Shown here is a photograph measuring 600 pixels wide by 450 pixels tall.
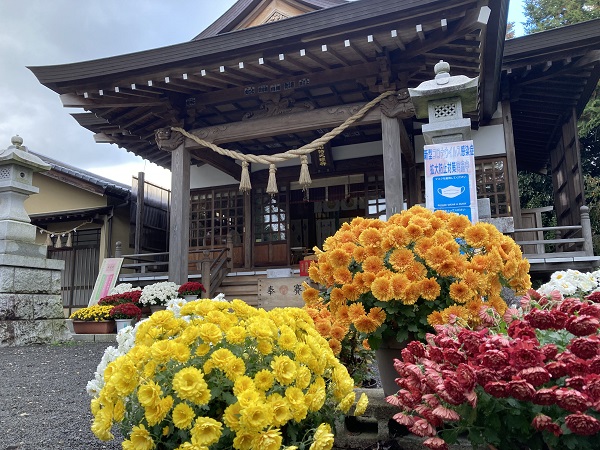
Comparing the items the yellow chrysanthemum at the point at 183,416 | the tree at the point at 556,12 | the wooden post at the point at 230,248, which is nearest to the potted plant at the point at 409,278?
the yellow chrysanthemum at the point at 183,416

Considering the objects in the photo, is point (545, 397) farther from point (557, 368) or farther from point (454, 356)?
point (454, 356)

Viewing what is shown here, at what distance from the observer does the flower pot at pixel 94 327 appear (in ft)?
22.4

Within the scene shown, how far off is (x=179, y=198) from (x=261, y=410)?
682 cm

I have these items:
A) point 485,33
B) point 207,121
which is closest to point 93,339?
point 207,121

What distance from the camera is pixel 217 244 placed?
1100cm

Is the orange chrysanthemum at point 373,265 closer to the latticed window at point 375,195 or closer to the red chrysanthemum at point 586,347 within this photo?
the red chrysanthemum at point 586,347

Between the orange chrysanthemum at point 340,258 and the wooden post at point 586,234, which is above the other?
the wooden post at point 586,234

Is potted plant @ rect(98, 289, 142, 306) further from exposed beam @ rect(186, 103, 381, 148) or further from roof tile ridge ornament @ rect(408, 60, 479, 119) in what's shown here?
roof tile ridge ornament @ rect(408, 60, 479, 119)

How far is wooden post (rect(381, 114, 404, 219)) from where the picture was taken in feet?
21.5

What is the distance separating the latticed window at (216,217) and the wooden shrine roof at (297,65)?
2.84 m

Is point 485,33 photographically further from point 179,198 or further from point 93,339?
point 93,339

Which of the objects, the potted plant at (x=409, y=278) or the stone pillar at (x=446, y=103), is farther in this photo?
the stone pillar at (x=446, y=103)

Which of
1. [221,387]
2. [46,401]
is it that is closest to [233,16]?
[46,401]

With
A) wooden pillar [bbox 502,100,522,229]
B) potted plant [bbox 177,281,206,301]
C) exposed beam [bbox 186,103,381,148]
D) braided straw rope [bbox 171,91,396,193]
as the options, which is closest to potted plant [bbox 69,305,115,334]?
potted plant [bbox 177,281,206,301]
